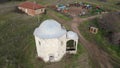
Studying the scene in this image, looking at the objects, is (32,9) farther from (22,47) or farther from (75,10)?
(22,47)

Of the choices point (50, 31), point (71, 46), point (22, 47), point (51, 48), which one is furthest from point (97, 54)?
point (22, 47)

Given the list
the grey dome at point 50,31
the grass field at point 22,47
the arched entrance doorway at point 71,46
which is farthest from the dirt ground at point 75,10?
the grey dome at point 50,31

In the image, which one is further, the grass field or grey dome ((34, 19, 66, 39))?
the grass field

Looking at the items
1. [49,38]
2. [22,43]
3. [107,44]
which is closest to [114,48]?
[107,44]

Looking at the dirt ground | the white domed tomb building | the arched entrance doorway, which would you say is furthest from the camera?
the dirt ground

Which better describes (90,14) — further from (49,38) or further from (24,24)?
(49,38)

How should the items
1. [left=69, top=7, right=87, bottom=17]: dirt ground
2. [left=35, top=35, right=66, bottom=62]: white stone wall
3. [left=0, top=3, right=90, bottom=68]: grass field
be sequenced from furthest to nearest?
1. [left=69, top=7, right=87, bottom=17]: dirt ground
2. [left=0, top=3, right=90, bottom=68]: grass field
3. [left=35, top=35, right=66, bottom=62]: white stone wall

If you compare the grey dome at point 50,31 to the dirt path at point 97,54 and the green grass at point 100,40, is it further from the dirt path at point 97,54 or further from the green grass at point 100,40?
the green grass at point 100,40

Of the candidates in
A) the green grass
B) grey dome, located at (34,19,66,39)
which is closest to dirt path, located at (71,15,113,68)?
the green grass

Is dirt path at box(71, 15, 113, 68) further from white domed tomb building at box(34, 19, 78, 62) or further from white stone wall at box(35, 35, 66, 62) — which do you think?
white stone wall at box(35, 35, 66, 62)
